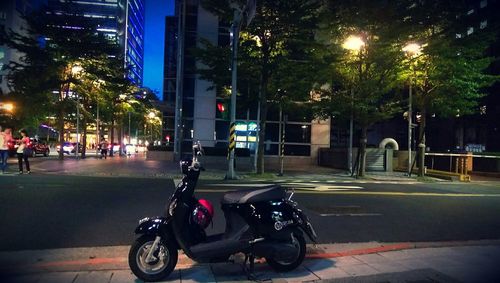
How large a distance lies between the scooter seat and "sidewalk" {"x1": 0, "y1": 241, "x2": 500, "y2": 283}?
0.97m

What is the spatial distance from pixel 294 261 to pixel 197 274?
132 cm

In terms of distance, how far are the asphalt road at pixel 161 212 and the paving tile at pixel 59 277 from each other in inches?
51.2

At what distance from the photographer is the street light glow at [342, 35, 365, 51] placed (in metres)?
21.6

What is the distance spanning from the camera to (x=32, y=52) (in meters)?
31.1

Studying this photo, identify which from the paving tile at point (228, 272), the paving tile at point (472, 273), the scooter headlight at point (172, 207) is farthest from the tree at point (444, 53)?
the scooter headlight at point (172, 207)

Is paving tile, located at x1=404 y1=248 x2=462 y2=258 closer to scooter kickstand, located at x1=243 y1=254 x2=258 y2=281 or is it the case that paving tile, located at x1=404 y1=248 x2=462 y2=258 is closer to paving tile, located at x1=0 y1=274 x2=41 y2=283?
scooter kickstand, located at x1=243 y1=254 x2=258 y2=281

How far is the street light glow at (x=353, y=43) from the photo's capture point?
21.6 metres

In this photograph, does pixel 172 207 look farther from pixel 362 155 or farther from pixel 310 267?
pixel 362 155

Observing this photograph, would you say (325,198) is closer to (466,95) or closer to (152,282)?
(152,282)

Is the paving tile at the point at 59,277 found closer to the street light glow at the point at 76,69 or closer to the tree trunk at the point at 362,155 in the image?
the tree trunk at the point at 362,155

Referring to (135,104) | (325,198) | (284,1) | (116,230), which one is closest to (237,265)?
(116,230)

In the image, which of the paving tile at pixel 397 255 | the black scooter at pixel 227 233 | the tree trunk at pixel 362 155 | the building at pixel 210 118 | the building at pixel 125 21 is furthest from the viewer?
the building at pixel 125 21

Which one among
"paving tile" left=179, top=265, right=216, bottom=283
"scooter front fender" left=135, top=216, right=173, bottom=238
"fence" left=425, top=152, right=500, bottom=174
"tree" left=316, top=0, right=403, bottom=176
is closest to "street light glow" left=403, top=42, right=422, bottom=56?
"tree" left=316, top=0, right=403, bottom=176

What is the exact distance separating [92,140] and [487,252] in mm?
103111
